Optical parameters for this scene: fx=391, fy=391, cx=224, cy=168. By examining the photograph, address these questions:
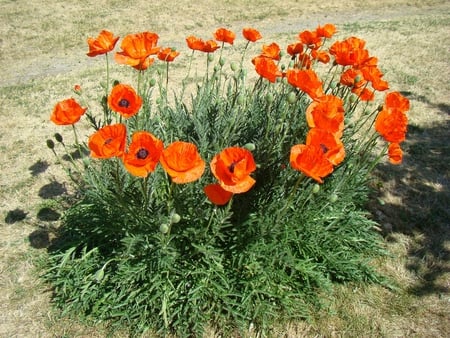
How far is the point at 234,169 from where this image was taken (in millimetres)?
1911

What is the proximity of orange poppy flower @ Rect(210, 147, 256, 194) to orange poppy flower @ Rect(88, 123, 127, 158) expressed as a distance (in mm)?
486

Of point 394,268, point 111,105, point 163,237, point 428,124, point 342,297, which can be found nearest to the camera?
point 111,105

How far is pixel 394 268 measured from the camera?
343 centimetres

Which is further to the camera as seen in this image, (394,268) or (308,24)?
(308,24)

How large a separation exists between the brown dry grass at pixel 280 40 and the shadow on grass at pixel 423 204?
0.01 metres

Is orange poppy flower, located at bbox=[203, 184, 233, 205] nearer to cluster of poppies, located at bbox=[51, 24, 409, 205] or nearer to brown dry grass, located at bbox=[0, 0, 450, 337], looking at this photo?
cluster of poppies, located at bbox=[51, 24, 409, 205]

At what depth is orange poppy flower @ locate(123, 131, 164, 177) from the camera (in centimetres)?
190

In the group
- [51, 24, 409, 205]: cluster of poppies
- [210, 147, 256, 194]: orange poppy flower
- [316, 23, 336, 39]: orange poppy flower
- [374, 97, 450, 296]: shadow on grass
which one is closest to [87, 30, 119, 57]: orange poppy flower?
[51, 24, 409, 205]: cluster of poppies

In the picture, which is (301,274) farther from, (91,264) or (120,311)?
(91,264)

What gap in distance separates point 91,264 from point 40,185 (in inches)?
74.9

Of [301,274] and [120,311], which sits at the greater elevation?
[301,274]

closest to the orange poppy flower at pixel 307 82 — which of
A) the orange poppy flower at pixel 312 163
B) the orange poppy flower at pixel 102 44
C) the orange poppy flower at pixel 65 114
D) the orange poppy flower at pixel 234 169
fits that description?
the orange poppy flower at pixel 312 163

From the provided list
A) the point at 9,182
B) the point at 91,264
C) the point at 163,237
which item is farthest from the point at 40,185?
the point at 163,237

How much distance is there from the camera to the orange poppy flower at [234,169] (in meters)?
1.90
